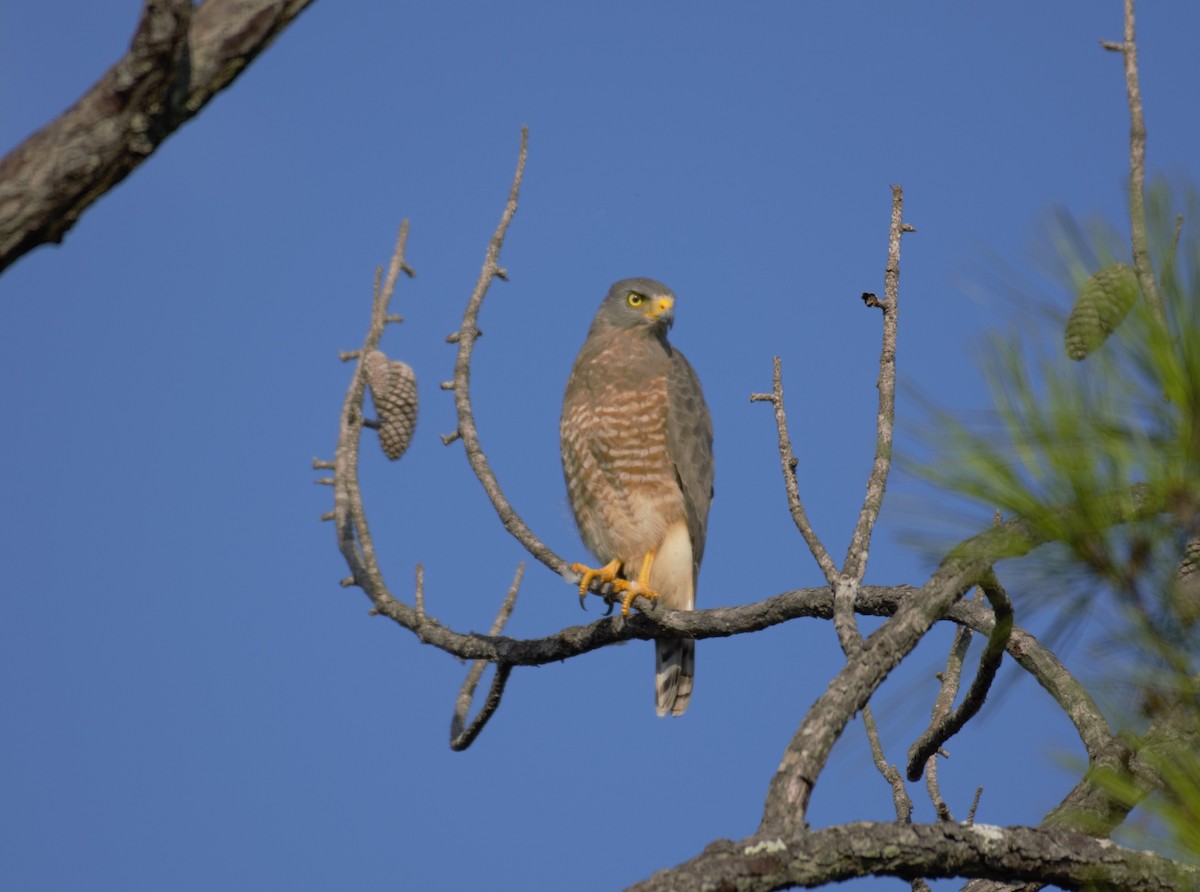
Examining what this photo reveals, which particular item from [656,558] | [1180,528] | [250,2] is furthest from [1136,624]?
[656,558]

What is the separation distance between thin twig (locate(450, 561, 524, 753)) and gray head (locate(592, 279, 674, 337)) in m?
2.23

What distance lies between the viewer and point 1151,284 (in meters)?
1.73

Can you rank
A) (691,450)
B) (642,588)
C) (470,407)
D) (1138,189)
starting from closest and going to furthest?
(1138,189) < (470,407) < (642,588) < (691,450)

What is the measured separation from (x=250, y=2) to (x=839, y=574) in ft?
5.05

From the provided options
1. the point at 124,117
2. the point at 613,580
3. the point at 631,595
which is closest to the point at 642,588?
the point at 613,580

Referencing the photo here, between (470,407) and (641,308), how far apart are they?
2.37 metres

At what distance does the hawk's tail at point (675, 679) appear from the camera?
18.7 feet

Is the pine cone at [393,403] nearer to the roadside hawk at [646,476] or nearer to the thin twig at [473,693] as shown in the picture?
the thin twig at [473,693]

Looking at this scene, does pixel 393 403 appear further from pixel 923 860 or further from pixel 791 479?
pixel 923 860

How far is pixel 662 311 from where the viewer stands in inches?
251

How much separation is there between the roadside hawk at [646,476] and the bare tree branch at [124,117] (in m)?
4.00

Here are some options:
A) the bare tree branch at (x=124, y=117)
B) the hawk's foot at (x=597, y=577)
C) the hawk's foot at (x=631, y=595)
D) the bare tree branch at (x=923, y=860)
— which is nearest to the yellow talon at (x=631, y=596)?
the hawk's foot at (x=631, y=595)

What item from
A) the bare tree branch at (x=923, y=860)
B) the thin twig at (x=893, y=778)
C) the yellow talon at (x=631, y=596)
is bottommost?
the bare tree branch at (x=923, y=860)

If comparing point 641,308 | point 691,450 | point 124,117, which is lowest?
point 124,117
